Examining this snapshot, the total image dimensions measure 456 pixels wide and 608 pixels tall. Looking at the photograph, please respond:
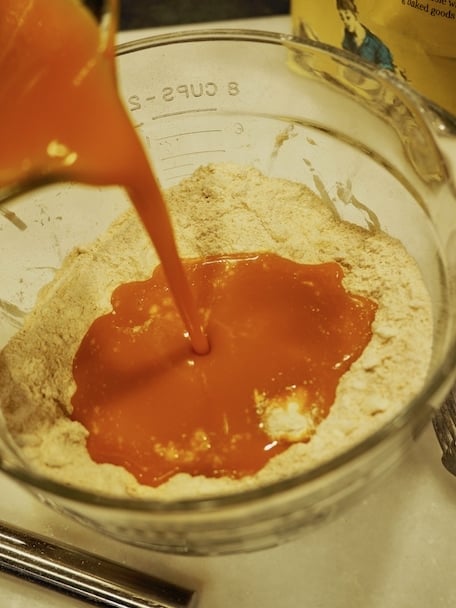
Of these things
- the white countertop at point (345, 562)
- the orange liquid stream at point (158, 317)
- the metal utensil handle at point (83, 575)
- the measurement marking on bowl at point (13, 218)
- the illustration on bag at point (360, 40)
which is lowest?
the metal utensil handle at point (83, 575)

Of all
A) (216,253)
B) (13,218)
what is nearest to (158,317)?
(216,253)

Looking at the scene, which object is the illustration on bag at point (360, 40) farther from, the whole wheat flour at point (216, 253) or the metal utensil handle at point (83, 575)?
the metal utensil handle at point (83, 575)

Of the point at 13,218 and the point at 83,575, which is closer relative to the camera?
the point at 83,575

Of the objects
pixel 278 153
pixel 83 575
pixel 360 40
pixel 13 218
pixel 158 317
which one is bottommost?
pixel 83 575

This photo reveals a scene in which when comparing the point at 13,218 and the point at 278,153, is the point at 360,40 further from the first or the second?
the point at 13,218

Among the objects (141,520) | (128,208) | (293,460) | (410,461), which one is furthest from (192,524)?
(128,208)

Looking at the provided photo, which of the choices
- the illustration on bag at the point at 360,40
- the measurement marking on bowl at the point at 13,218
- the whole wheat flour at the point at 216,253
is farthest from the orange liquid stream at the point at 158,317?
the illustration on bag at the point at 360,40

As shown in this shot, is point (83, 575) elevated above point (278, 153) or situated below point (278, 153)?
below
